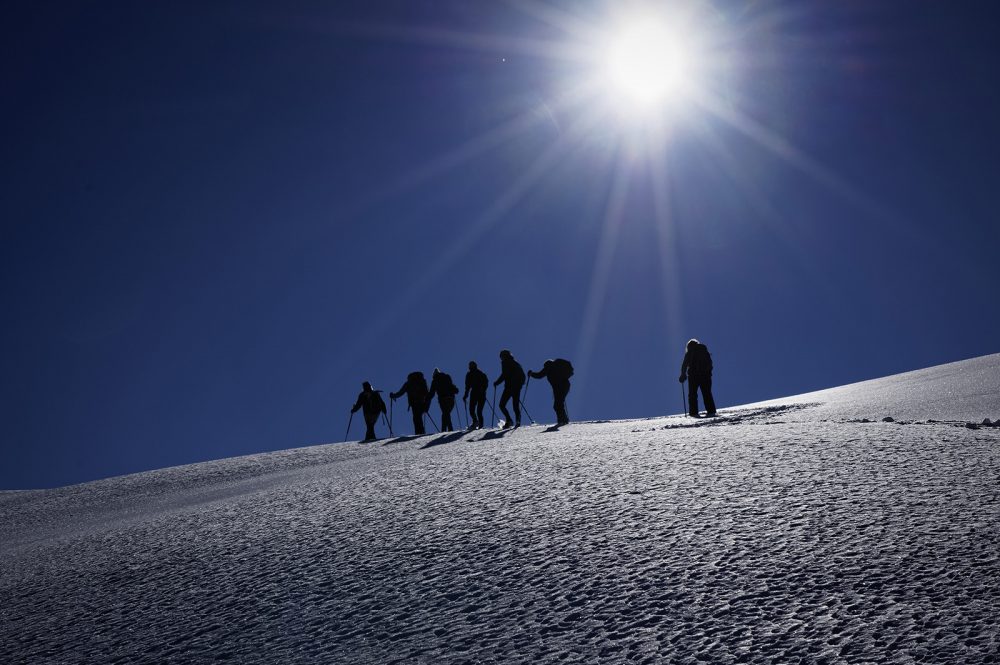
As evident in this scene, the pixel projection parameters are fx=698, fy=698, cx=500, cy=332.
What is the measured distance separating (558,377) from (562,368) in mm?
259

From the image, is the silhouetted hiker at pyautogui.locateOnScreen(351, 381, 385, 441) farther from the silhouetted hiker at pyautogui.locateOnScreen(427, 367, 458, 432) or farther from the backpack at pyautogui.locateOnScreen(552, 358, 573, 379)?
the backpack at pyautogui.locateOnScreen(552, 358, 573, 379)

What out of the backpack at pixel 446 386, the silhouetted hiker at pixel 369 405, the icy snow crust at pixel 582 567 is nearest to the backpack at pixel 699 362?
the backpack at pixel 446 386

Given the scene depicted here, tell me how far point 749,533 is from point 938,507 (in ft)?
3.21

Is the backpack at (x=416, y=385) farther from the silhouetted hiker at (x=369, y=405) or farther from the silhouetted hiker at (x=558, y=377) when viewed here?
the silhouetted hiker at (x=558, y=377)

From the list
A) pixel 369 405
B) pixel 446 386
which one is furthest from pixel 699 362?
pixel 369 405

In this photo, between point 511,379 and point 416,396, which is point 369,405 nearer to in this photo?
point 416,396

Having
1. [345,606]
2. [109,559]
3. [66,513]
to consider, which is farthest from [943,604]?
[66,513]

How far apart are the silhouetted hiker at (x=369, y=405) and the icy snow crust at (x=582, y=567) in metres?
15.2

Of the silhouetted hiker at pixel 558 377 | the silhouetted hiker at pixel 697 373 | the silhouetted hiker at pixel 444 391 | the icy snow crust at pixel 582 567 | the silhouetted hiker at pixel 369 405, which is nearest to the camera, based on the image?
the icy snow crust at pixel 582 567

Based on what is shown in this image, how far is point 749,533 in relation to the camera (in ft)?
11.0

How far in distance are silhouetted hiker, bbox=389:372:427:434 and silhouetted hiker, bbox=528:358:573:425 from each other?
4.91 metres

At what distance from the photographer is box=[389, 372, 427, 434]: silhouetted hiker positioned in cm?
2131

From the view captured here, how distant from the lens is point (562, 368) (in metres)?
17.6

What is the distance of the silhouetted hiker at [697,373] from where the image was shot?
48.6 ft
